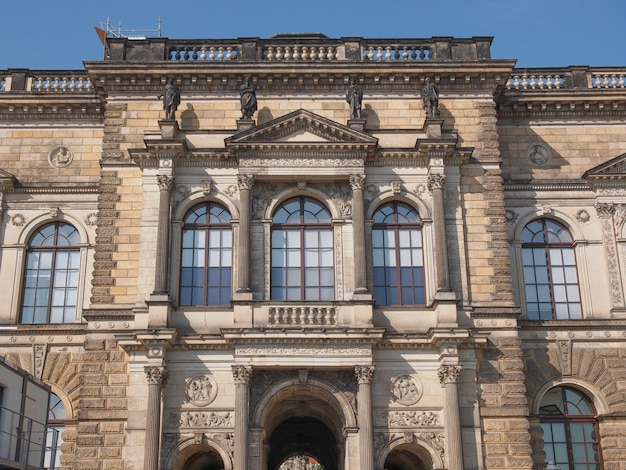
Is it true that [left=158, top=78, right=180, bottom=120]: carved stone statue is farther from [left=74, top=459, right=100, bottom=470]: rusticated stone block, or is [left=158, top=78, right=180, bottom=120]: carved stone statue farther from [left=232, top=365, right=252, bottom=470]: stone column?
[left=74, top=459, right=100, bottom=470]: rusticated stone block

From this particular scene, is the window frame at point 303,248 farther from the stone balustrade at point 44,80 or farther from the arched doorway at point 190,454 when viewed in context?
the stone balustrade at point 44,80

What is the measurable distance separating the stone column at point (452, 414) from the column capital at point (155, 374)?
24.1ft

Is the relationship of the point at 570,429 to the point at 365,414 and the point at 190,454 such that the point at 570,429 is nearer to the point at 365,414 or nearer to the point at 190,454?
the point at 365,414

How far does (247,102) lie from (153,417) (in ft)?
30.6

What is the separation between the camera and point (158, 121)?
2514 cm

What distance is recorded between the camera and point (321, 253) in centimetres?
2483

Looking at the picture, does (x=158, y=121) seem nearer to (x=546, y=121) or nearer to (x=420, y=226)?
(x=420, y=226)

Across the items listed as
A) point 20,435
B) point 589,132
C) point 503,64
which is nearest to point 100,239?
point 20,435

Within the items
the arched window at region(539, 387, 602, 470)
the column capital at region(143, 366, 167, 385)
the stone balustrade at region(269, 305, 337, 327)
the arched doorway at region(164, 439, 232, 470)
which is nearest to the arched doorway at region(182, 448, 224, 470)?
the arched doorway at region(164, 439, 232, 470)

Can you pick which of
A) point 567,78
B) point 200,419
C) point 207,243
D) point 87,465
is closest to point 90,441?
point 87,465

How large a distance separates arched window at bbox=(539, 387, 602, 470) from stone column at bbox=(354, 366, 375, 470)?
5.67 m

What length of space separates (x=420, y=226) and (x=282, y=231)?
399 cm

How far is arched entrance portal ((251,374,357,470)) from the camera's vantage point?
2294cm

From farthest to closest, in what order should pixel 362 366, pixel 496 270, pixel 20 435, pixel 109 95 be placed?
pixel 109 95
pixel 496 270
pixel 362 366
pixel 20 435
